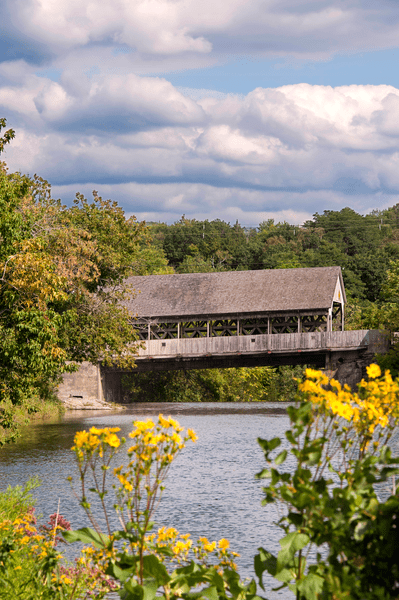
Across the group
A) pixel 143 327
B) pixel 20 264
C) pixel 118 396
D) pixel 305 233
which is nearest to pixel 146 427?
pixel 20 264

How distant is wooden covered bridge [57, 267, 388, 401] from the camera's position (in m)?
38.7

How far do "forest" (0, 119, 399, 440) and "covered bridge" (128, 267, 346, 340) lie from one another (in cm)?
240

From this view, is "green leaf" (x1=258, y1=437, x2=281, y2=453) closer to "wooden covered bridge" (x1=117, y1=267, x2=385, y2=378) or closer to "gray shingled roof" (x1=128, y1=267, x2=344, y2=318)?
"wooden covered bridge" (x1=117, y1=267, x2=385, y2=378)

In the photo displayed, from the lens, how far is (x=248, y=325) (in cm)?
4225

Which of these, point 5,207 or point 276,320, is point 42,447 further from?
point 276,320

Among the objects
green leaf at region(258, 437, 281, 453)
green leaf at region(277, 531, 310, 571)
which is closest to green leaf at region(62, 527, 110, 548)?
green leaf at region(277, 531, 310, 571)

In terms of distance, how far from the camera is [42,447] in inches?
775

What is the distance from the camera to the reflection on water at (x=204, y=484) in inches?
379

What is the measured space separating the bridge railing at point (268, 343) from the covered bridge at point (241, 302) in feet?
3.53

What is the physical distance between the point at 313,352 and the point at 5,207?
2786 centimetres

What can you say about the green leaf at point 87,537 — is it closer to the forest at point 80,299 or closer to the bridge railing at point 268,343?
the forest at point 80,299

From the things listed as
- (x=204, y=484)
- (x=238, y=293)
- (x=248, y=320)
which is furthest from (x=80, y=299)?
(x=248, y=320)

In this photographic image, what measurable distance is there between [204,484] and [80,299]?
12.0 m

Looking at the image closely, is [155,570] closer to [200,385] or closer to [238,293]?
[238,293]
